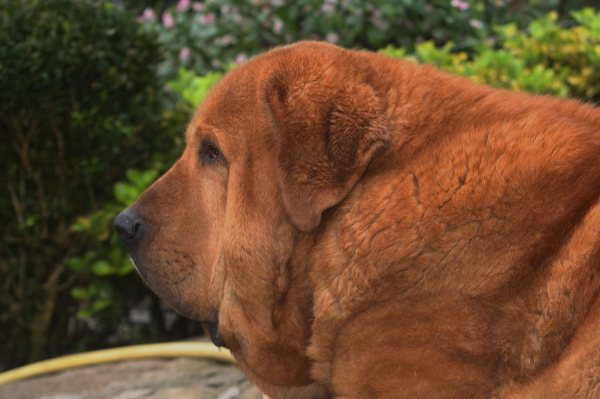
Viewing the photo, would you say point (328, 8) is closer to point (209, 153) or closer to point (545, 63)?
point (545, 63)

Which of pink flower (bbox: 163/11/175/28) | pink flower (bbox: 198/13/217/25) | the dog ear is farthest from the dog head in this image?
pink flower (bbox: 163/11/175/28)

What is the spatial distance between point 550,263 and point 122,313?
14.0 feet

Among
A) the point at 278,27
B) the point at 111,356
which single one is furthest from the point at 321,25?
the point at 111,356

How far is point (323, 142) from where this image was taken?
2354 millimetres

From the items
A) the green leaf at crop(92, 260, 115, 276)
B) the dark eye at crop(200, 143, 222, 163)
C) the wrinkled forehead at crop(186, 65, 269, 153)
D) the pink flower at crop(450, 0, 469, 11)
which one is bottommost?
the green leaf at crop(92, 260, 115, 276)

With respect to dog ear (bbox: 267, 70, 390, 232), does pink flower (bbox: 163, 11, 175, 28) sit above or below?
below

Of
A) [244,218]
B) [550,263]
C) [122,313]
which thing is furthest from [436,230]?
[122,313]

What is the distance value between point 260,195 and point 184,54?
4901 mm

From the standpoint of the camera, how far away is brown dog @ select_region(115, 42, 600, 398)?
6.79 feet

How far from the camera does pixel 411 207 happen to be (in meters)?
2.24

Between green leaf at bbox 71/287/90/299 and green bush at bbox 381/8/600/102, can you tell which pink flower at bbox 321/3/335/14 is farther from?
green leaf at bbox 71/287/90/299

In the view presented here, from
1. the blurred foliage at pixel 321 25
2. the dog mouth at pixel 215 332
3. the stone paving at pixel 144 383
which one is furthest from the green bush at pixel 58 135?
the dog mouth at pixel 215 332

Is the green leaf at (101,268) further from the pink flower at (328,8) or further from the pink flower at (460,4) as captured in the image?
the pink flower at (460,4)

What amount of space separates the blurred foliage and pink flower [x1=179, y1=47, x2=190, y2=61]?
0.01 metres
